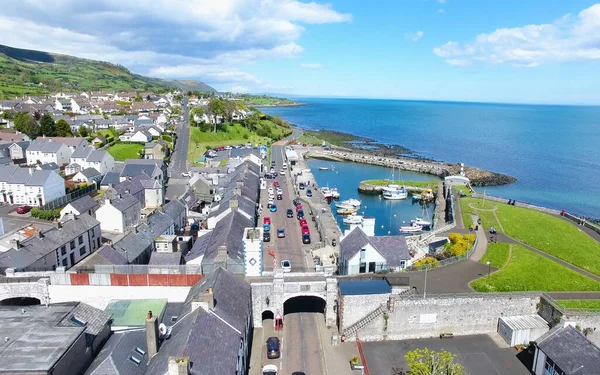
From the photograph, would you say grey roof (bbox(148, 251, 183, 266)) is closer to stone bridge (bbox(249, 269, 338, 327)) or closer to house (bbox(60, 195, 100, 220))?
stone bridge (bbox(249, 269, 338, 327))

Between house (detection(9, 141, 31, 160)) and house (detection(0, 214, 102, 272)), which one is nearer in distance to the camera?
house (detection(0, 214, 102, 272))

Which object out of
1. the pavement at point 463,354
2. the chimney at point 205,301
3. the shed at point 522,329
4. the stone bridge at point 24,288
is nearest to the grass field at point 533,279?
the shed at point 522,329

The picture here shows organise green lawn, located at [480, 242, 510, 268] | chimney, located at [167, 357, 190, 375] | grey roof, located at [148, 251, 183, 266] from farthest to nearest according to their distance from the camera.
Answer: green lawn, located at [480, 242, 510, 268]
grey roof, located at [148, 251, 183, 266]
chimney, located at [167, 357, 190, 375]

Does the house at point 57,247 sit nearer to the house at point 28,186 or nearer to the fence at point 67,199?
the fence at point 67,199

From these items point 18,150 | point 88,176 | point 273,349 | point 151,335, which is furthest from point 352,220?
point 18,150

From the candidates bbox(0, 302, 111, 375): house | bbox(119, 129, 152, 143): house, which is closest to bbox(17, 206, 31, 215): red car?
bbox(0, 302, 111, 375): house

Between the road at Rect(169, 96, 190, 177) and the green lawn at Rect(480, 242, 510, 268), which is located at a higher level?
the road at Rect(169, 96, 190, 177)

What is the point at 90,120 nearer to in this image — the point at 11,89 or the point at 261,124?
the point at 261,124
